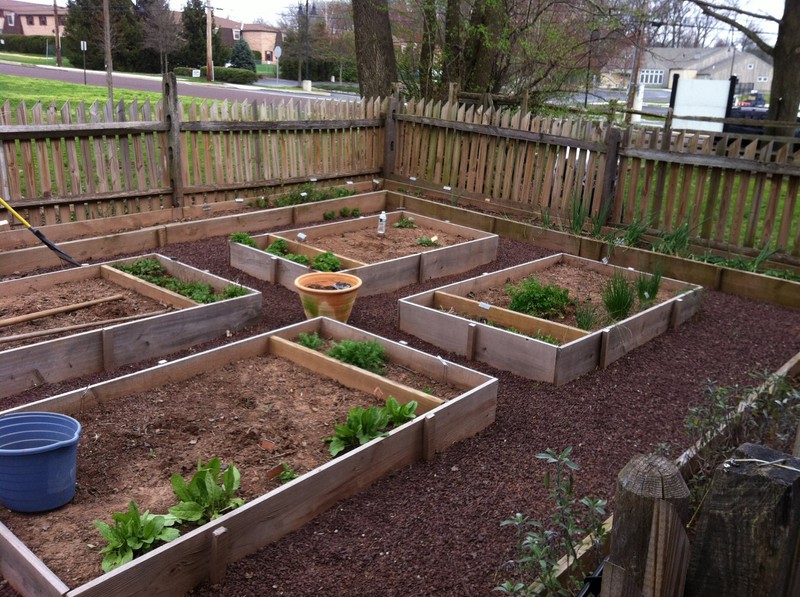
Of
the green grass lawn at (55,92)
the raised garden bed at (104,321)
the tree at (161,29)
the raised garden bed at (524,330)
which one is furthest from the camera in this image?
the tree at (161,29)

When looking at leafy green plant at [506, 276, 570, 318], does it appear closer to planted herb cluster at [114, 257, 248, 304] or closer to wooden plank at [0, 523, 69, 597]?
planted herb cluster at [114, 257, 248, 304]

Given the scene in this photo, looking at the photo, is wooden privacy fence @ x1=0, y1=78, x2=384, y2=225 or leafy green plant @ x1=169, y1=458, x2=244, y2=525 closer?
leafy green plant @ x1=169, y1=458, x2=244, y2=525

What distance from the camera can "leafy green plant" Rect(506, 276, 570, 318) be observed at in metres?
5.68

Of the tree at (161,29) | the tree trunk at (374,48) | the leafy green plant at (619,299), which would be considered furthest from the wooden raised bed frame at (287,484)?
the tree at (161,29)

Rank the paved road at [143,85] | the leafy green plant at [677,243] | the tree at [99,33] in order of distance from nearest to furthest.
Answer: the leafy green plant at [677,243]
the paved road at [143,85]
the tree at [99,33]

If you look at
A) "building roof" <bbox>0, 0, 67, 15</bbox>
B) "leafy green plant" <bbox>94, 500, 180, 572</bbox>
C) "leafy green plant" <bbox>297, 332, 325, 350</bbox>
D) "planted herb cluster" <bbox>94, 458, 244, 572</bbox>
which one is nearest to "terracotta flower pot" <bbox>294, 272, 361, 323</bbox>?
"leafy green plant" <bbox>297, 332, 325, 350</bbox>

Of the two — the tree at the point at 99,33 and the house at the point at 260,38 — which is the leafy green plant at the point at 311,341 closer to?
the tree at the point at 99,33

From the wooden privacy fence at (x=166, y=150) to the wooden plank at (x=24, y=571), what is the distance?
211 inches

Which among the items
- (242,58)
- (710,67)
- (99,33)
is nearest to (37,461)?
(99,33)

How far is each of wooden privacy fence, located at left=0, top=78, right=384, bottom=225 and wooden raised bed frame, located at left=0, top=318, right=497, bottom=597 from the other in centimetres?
401

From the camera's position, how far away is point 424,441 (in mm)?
3771

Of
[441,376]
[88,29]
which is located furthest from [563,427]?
[88,29]

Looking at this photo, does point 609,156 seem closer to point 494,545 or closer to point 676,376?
point 676,376

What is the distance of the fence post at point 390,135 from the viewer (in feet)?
34.5
